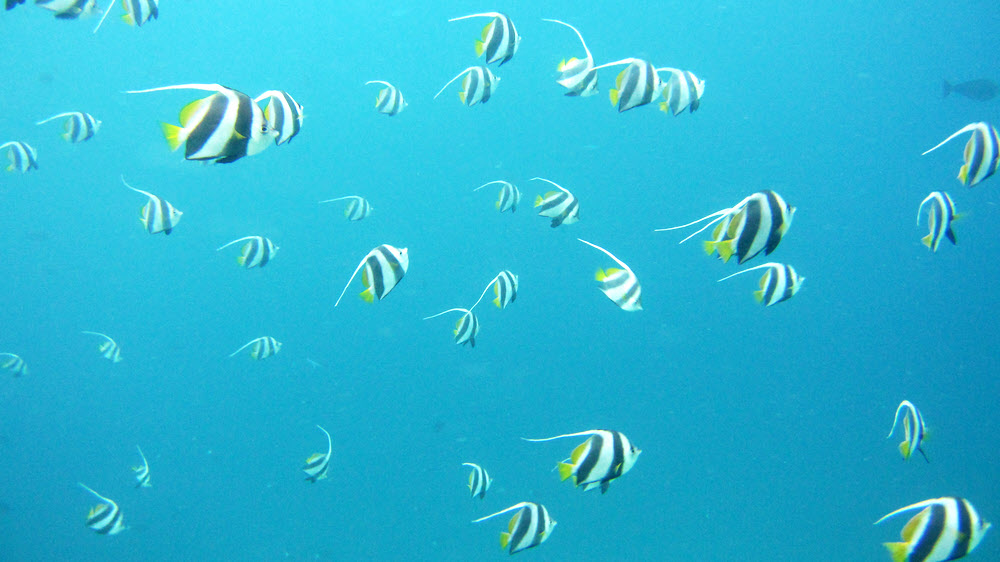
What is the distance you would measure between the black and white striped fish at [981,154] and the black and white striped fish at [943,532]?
2068 mm

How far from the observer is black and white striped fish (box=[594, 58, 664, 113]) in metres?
3.47

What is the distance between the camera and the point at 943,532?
7.61 feet

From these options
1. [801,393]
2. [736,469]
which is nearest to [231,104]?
[736,469]

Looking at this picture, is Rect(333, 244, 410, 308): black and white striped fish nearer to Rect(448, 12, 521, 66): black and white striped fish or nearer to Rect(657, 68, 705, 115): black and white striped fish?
Rect(448, 12, 521, 66): black and white striped fish

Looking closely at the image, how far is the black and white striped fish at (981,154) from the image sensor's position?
3.26 metres

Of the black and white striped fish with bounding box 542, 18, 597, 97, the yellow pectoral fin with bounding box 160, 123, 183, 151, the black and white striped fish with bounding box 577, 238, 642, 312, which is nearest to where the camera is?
the yellow pectoral fin with bounding box 160, 123, 183, 151

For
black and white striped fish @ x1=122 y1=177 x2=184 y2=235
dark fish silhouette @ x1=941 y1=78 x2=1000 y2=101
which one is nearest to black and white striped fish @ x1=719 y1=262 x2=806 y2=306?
black and white striped fish @ x1=122 y1=177 x2=184 y2=235

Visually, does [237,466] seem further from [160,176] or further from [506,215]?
[506,215]

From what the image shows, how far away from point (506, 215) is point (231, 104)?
1486cm

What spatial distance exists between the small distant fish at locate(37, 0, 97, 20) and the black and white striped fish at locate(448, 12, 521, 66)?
7.33 feet

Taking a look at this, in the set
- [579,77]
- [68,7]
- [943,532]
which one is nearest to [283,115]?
[68,7]

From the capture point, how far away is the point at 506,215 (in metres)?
16.5

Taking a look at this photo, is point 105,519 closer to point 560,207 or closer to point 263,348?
point 263,348

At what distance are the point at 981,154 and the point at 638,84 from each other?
214 cm
